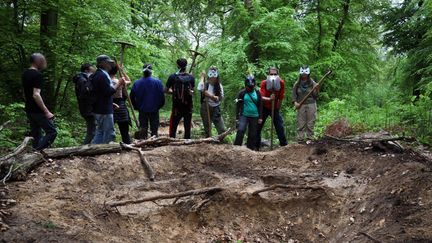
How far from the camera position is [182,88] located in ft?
28.4

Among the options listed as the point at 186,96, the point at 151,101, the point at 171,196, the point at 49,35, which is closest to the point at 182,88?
the point at 186,96

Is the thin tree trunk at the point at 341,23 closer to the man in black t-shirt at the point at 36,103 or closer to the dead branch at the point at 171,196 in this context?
the dead branch at the point at 171,196

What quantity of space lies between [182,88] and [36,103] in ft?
9.92

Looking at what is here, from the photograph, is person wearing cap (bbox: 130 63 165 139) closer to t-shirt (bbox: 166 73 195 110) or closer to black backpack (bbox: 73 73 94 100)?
t-shirt (bbox: 166 73 195 110)


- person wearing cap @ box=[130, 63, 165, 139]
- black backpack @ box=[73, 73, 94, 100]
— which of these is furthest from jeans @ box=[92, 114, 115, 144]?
person wearing cap @ box=[130, 63, 165, 139]

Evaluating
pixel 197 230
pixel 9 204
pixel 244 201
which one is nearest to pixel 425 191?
pixel 244 201

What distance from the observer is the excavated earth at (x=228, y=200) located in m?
4.60

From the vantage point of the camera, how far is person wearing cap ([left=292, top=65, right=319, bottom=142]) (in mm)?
9258

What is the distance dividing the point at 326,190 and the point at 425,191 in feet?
4.86

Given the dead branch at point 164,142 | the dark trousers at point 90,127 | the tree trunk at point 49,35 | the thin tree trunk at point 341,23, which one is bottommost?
the dead branch at point 164,142

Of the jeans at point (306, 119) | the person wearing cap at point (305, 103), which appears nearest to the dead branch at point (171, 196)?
the person wearing cap at point (305, 103)

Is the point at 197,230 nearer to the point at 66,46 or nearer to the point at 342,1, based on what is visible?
the point at 66,46

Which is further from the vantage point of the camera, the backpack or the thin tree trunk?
the thin tree trunk

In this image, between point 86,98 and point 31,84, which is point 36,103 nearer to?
point 31,84
